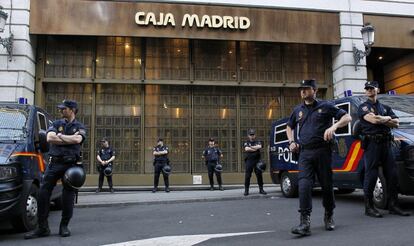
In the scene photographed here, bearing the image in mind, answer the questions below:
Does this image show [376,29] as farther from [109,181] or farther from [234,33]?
[109,181]

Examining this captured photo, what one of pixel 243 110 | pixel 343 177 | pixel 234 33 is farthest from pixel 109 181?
pixel 343 177

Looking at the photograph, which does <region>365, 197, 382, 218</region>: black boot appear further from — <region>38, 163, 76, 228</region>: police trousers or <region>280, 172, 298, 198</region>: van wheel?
<region>38, 163, 76, 228</region>: police trousers

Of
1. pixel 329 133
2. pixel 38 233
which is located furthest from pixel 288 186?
pixel 38 233

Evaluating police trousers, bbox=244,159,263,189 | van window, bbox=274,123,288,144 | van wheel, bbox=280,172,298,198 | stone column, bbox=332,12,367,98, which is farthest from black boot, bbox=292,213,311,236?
stone column, bbox=332,12,367,98

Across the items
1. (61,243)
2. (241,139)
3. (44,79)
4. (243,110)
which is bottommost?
(61,243)

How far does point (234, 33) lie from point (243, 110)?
276cm

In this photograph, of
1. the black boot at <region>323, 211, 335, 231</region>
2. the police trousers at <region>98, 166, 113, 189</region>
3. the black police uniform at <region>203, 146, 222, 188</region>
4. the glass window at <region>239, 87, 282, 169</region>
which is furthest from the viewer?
the glass window at <region>239, 87, 282, 169</region>

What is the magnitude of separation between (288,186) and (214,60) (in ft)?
22.4

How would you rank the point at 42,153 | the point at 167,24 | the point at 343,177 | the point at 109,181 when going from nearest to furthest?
the point at 42,153 < the point at 343,177 < the point at 109,181 < the point at 167,24

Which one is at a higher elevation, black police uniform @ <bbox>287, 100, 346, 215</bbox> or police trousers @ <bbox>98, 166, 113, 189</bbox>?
black police uniform @ <bbox>287, 100, 346, 215</bbox>

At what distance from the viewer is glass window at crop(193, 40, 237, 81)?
15.6 m

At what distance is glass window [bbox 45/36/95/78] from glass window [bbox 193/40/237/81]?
3.74 metres

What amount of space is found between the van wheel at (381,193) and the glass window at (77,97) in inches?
407

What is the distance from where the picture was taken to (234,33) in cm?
1506
